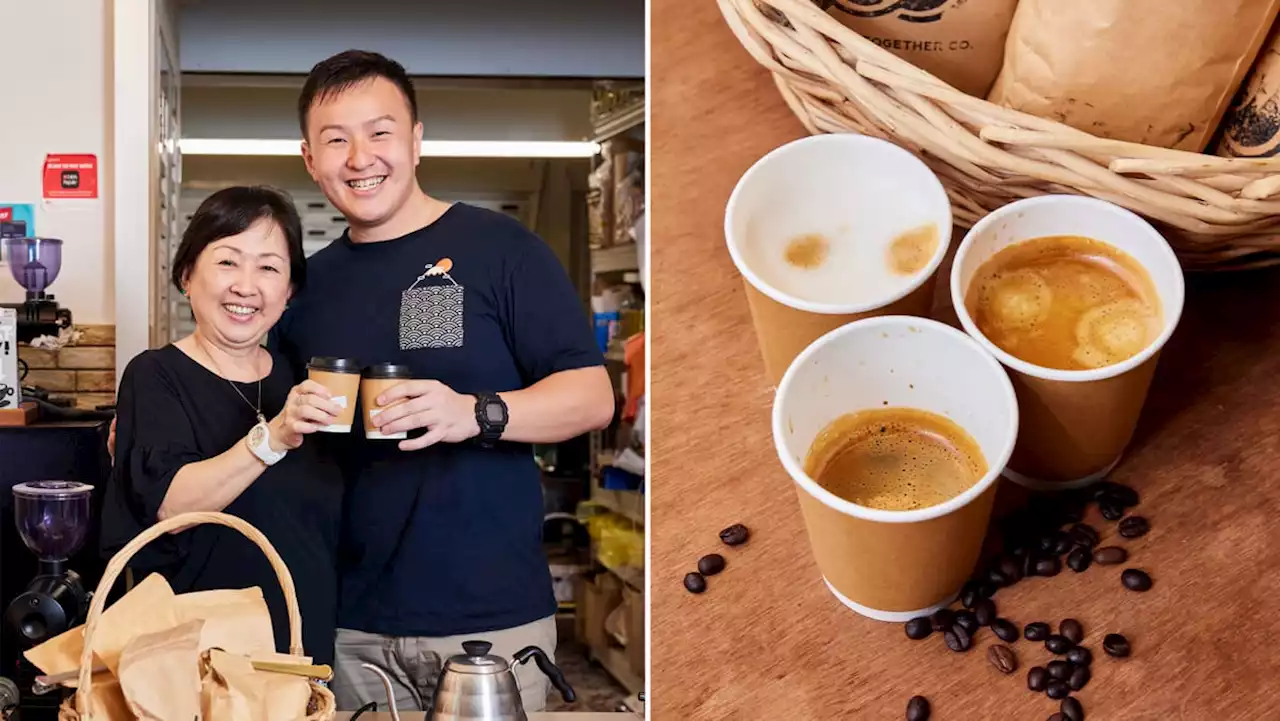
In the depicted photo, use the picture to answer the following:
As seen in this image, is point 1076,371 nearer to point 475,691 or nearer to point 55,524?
point 475,691

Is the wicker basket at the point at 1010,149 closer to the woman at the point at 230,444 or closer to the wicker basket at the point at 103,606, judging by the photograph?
the wicker basket at the point at 103,606

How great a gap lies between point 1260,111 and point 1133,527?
232 mm

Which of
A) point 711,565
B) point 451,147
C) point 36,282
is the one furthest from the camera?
point 451,147

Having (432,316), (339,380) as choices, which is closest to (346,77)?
(432,316)

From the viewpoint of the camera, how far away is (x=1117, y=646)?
0.63 m

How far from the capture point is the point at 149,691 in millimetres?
1108

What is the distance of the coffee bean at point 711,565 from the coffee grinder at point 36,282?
2.37 m

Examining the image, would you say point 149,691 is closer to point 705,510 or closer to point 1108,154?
point 705,510

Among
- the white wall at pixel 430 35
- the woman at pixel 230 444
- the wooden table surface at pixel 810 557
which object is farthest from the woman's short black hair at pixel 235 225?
the white wall at pixel 430 35

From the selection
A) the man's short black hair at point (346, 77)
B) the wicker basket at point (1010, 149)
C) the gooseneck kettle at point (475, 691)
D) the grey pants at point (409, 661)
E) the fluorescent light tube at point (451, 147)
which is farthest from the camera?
the fluorescent light tube at point (451, 147)

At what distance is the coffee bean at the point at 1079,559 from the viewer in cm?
66

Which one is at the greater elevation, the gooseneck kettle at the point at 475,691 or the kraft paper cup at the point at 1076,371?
the kraft paper cup at the point at 1076,371

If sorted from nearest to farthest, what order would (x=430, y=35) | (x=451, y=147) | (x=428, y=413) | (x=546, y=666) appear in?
1. (x=546, y=666)
2. (x=428, y=413)
3. (x=430, y=35)
4. (x=451, y=147)

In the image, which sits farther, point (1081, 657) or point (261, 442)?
point (261, 442)
